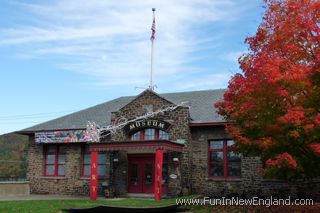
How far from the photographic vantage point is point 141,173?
88.3 feet

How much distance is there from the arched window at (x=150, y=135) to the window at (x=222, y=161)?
298 centimetres

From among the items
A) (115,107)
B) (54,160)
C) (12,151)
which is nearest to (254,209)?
(54,160)


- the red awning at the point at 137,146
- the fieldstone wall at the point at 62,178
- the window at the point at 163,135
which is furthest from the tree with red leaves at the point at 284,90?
the fieldstone wall at the point at 62,178

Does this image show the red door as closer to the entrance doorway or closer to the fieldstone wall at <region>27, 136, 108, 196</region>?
the entrance doorway

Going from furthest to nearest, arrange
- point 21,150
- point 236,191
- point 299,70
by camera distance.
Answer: point 21,150, point 236,191, point 299,70

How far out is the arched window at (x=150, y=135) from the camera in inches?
1045

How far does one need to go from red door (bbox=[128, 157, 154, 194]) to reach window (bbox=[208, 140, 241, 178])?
384 cm

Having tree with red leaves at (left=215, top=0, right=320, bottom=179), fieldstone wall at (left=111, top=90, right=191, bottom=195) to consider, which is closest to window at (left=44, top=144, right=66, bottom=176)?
fieldstone wall at (left=111, top=90, right=191, bottom=195)

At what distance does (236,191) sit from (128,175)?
272 inches

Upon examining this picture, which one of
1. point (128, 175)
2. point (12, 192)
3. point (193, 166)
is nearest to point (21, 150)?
point (12, 192)

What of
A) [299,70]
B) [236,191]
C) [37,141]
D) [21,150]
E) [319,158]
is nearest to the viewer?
[299,70]

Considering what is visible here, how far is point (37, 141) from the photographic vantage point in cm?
2884

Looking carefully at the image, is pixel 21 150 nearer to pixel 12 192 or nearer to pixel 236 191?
pixel 12 192

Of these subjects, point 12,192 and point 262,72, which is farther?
point 12,192
